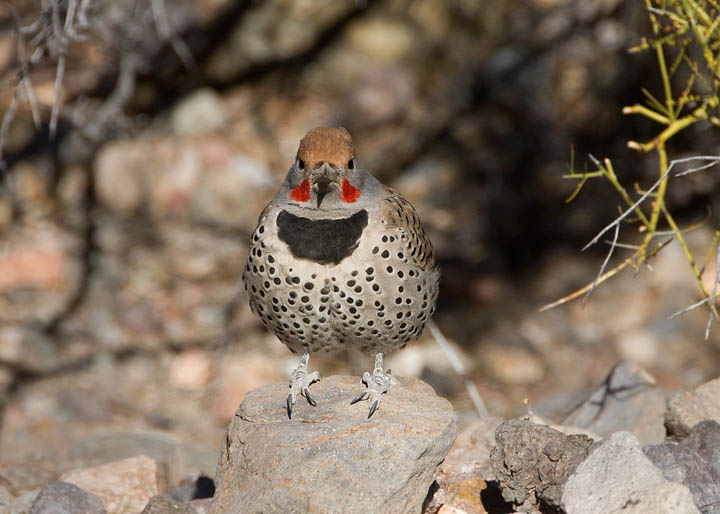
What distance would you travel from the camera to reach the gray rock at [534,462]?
3742 millimetres

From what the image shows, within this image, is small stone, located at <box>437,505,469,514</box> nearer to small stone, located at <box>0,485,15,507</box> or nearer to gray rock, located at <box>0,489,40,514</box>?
gray rock, located at <box>0,489,40,514</box>

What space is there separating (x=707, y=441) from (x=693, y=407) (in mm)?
396

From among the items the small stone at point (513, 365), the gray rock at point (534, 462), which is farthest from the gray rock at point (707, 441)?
the small stone at point (513, 365)

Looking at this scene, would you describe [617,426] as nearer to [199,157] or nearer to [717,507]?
[717,507]

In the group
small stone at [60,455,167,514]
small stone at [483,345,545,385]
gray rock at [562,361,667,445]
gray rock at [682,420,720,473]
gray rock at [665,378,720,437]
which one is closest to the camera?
gray rock at [682,420,720,473]

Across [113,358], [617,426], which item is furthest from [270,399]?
[113,358]

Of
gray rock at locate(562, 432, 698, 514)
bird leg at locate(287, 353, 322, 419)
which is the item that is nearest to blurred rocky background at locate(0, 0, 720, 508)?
bird leg at locate(287, 353, 322, 419)

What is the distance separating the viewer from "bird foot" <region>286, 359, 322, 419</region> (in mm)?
4225

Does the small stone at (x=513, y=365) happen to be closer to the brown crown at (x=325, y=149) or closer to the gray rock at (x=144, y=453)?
the gray rock at (x=144, y=453)

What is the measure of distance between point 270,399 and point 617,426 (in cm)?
190

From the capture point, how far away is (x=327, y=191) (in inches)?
171

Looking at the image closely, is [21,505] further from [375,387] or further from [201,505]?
[375,387]

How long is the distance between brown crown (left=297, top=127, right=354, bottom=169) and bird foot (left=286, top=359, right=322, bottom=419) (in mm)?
1022

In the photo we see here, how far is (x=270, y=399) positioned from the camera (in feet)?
14.1
